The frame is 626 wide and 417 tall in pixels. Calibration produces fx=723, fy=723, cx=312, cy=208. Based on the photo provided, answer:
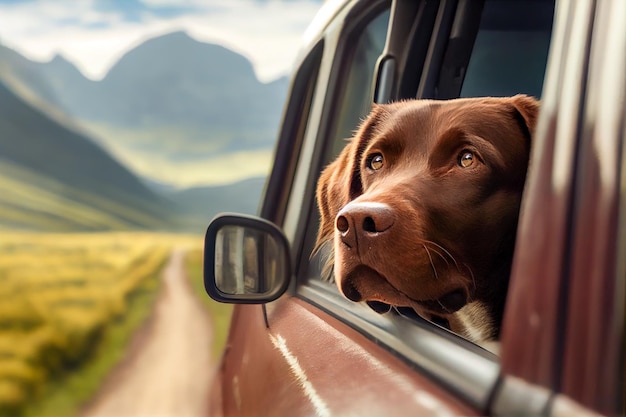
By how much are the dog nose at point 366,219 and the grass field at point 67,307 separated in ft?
18.1

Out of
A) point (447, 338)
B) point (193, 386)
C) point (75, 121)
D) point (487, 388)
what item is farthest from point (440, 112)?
point (75, 121)

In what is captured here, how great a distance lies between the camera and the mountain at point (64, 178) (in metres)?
7.89

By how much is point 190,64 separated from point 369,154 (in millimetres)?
6907

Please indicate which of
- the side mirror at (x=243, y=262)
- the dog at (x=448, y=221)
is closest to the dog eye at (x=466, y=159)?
the dog at (x=448, y=221)

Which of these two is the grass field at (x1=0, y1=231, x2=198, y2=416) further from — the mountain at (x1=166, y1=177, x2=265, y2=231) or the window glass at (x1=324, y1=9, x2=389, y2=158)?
the window glass at (x1=324, y1=9, x2=389, y2=158)

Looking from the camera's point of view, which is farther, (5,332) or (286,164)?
(5,332)

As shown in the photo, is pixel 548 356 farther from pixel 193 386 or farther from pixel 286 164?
pixel 193 386

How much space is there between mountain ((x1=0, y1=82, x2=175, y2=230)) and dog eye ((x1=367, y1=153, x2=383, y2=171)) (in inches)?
276

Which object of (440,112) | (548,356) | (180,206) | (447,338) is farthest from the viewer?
(180,206)

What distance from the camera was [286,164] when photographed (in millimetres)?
1421

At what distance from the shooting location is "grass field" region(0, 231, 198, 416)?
5887 millimetres

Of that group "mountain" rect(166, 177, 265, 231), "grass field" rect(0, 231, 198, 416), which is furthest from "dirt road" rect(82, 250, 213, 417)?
"mountain" rect(166, 177, 265, 231)

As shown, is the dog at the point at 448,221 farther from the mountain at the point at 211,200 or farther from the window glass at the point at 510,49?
the mountain at the point at 211,200

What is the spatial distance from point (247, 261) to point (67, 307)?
19.4ft
